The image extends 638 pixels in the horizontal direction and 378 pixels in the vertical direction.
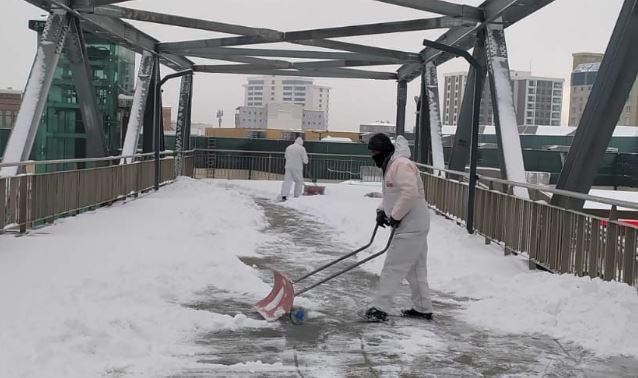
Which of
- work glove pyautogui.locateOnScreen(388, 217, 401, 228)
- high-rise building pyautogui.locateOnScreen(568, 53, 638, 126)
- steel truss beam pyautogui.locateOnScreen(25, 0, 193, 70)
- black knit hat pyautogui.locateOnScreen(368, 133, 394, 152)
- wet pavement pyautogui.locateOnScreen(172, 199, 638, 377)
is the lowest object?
wet pavement pyautogui.locateOnScreen(172, 199, 638, 377)

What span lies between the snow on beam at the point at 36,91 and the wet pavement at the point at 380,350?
6498 mm

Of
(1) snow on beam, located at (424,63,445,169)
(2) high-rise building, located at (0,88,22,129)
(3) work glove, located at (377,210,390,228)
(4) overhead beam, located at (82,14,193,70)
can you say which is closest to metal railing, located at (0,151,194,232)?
(4) overhead beam, located at (82,14,193,70)

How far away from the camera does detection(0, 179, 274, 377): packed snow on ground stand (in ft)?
15.5

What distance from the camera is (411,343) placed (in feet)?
18.4

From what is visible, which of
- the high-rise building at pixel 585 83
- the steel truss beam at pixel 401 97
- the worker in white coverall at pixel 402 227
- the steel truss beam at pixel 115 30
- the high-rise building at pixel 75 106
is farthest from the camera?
the high-rise building at pixel 585 83

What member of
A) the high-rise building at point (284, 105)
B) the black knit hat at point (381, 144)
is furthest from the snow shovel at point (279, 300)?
the high-rise building at point (284, 105)

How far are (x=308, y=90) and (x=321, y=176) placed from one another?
96.1 m

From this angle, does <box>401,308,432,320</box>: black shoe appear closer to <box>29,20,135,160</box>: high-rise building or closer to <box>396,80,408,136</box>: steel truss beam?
<box>29,20,135,160</box>: high-rise building

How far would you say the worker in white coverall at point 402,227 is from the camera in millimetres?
6160

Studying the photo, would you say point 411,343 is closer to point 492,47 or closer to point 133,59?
point 492,47

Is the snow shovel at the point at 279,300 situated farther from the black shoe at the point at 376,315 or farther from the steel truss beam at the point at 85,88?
the steel truss beam at the point at 85,88

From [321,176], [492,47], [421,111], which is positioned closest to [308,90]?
[321,176]

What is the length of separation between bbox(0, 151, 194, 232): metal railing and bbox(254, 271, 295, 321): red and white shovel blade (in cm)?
483

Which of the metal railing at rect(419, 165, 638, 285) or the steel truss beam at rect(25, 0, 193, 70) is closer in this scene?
the metal railing at rect(419, 165, 638, 285)
